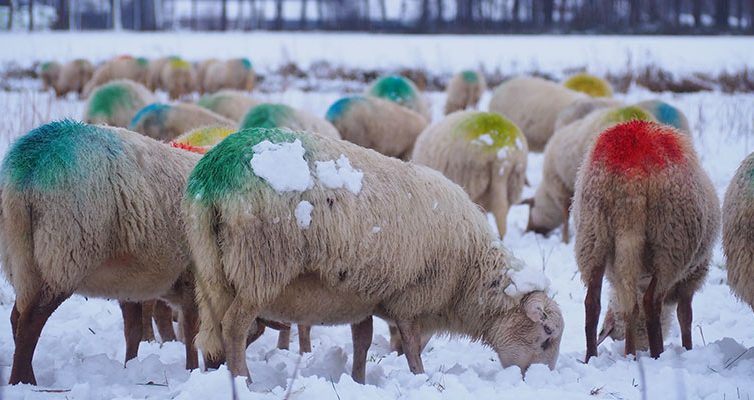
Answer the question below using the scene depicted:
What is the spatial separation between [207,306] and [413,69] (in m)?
20.7

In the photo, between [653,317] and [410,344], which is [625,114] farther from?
[410,344]

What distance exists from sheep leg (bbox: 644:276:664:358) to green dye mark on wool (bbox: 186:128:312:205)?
2075 millimetres

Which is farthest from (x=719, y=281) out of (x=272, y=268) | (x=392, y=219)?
(x=272, y=268)

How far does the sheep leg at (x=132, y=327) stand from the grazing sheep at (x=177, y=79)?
14274 millimetres

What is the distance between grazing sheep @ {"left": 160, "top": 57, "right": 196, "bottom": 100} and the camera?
61.0 ft

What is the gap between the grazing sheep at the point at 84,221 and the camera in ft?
11.9

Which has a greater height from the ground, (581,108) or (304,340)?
(581,108)

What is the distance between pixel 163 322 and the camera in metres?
5.16

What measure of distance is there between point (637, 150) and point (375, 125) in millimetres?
5431

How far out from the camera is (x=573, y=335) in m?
5.26

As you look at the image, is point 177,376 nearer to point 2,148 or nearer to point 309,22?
point 2,148

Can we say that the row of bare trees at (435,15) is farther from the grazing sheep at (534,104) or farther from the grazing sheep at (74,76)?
the grazing sheep at (534,104)

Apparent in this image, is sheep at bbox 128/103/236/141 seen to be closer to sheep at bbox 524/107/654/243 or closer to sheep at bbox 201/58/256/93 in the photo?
sheep at bbox 524/107/654/243

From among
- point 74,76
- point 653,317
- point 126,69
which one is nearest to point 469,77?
point 126,69
